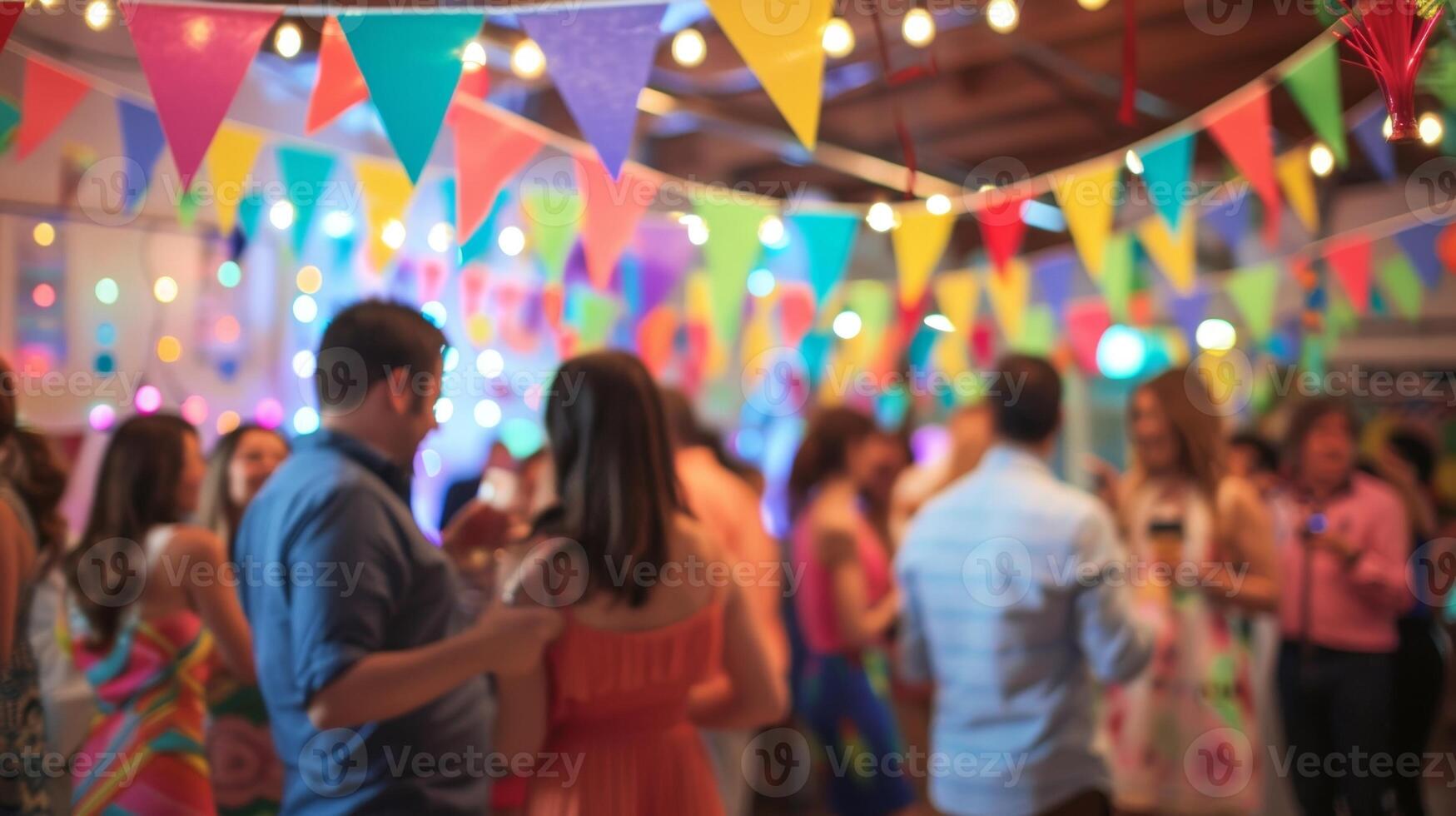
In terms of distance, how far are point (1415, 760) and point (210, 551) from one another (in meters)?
3.18

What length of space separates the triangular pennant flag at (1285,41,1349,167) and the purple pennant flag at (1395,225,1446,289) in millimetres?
1663

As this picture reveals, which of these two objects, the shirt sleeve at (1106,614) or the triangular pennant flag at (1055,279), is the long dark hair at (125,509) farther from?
the triangular pennant flag at (1055,279)

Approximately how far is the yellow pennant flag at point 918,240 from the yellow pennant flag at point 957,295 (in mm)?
1393

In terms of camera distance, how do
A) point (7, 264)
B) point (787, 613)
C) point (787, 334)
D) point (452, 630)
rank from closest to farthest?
1. point (452, 630)
2. point (7, 264)
3. point (787, 613)
4. point (787, 334)

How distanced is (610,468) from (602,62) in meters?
0.75

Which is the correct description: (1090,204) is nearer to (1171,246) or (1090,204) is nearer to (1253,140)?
(1253,140)

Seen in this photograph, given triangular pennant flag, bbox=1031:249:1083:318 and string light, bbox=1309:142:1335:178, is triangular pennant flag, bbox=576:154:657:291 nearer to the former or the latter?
string light, bbox=1309:142:1335:178

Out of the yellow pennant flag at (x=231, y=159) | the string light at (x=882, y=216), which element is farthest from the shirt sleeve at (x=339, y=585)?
the string light at (x=882, y=216)

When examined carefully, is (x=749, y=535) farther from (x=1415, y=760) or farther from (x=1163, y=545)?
(x=1415, y=760)

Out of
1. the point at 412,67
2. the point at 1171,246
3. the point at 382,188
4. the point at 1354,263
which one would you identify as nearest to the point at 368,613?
the point at 412,67

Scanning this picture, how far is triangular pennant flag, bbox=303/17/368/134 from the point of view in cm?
206

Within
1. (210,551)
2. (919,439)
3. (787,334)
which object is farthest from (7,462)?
(919,439)

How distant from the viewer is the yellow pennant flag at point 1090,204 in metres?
3.01

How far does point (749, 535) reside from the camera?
3.09m
